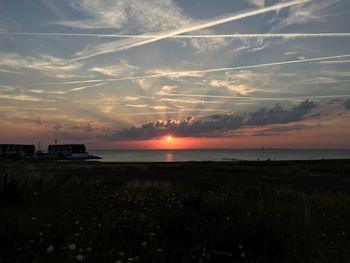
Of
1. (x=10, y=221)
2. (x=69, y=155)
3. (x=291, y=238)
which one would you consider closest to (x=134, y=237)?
(x=10, y=221)

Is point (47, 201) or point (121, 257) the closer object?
point (121, 257)

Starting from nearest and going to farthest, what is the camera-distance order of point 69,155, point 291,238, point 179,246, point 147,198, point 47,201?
point 179,246 → point 291,238 → point 47,201 → point 147,198 → point 69,155

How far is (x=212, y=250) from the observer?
5.48m

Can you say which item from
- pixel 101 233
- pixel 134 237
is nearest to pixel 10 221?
pixel 101 233

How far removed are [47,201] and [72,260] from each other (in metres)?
4.43

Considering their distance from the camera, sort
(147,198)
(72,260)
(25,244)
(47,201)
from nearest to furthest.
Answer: (72,260), (25,244), (47,201), (147,198)

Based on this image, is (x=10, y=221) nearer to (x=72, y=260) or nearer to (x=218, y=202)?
(x=72, y=260)

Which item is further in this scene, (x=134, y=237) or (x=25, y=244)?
(x=134, y=237)


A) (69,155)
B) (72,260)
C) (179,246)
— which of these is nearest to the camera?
(72,260)

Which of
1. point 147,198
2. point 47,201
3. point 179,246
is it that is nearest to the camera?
point 179,246

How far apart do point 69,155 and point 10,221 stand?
13880cm

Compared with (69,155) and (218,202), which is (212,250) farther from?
(69,155)

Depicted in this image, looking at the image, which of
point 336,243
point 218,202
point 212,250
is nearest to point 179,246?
point 212,250

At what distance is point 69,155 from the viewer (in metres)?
140
